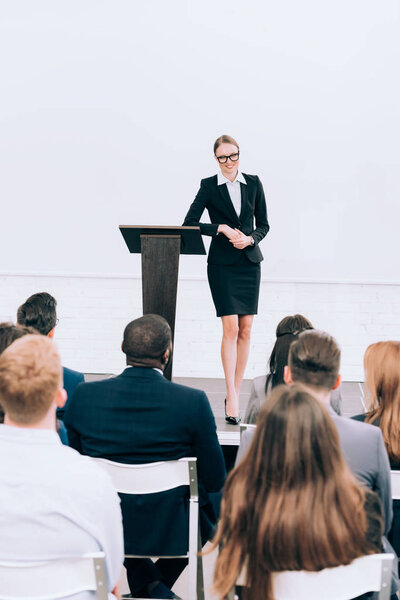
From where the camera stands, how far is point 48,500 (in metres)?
1.34

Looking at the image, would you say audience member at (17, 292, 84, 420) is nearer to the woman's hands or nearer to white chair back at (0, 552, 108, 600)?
the woman's hands

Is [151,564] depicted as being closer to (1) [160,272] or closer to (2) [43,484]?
(2) [43,484]

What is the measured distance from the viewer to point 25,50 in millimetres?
5230

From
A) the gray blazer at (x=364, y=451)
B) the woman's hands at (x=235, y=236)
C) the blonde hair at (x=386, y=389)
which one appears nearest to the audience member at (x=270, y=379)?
the blonde hair at (x=386, y=389)

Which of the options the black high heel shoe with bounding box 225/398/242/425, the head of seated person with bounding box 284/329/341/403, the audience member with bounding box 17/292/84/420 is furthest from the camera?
the black high heel shoe with bounding box 225/398/242/425

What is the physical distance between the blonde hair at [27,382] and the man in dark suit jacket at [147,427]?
1.80ft

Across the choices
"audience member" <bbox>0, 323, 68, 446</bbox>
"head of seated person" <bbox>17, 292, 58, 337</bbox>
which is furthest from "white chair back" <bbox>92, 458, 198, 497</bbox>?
"head of seated person" <bbox>17, 292, 58, 337</bbox>

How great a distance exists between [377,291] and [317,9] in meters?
2.16

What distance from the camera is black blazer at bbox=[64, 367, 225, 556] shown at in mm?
1991

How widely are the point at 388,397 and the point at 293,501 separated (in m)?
0.83

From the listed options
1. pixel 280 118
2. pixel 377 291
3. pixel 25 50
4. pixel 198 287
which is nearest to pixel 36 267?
pixel 198 287

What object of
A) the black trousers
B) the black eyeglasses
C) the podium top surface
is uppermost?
the black eyeglasses

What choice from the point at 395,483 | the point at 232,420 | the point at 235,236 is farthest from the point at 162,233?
the point at 395,483

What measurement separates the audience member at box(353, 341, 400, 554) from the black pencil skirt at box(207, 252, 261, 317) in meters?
1.56
